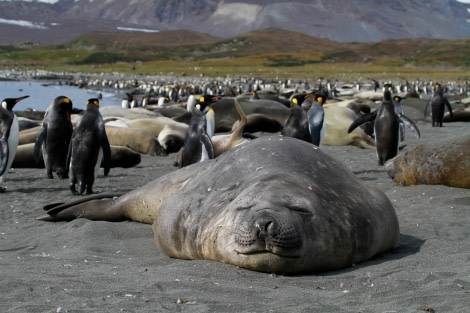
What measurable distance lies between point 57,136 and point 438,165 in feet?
20.8

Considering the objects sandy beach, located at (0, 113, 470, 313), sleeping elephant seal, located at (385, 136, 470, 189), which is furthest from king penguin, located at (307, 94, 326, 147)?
sandy beach, located at (0, 113, 470, 313)

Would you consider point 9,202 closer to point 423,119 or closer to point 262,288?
point 262,288

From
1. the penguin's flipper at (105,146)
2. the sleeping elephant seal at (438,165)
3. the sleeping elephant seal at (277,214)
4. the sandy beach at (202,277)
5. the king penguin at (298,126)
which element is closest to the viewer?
the sandy beach at (202,277)

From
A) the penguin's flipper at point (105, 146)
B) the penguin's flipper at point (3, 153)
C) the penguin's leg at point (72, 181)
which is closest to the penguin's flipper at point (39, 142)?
the penguin's flipper at point (3, 153)

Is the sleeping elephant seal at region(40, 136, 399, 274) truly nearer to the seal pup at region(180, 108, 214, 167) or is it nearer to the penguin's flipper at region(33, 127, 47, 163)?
the seal pup at region(180, 108, 214, 167)

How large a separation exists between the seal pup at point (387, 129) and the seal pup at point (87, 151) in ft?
16.3

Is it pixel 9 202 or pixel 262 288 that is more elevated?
pixel 262 288

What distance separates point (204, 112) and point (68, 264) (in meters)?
7.77

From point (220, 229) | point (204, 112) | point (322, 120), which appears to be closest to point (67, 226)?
point (220, 229)

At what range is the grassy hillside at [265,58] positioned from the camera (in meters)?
85.2

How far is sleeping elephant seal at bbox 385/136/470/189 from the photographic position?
24.9 ft

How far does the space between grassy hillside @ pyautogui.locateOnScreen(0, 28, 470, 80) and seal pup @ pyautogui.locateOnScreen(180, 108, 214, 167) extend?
193 feet

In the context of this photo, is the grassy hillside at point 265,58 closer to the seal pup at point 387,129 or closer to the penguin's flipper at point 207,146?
the seal pup at point 387,129

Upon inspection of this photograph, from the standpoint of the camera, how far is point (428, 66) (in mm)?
88938
